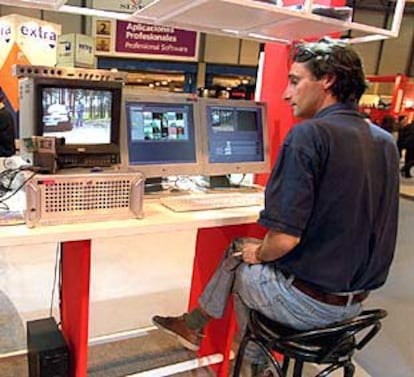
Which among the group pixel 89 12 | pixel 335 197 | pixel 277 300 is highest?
pixel 89 12

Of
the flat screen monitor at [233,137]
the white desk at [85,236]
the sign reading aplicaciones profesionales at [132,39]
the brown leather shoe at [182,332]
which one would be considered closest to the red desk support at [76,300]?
the white desk at [85,236]

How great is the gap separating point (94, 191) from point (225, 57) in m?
10.8

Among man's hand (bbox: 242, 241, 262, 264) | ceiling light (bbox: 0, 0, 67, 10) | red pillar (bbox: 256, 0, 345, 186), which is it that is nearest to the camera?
man's hand (bbox: 242, 241, 262, 264)

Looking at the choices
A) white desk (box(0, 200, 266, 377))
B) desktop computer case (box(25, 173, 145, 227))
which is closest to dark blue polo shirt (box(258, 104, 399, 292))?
white desk (box(0, 200, 266, 377))

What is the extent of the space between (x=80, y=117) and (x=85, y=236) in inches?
20.8

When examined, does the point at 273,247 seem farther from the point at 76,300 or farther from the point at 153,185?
the point at 153,185

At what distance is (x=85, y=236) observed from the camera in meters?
1.56

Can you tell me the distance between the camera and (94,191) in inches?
64.6

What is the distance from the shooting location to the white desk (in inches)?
59.5

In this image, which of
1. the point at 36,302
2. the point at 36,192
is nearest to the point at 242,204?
the point at 36,192

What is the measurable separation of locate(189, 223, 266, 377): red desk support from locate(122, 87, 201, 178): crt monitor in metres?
0.36

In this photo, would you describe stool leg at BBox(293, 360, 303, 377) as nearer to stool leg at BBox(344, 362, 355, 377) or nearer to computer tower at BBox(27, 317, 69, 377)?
stool leg at BBox(344, 362, 355, 377)

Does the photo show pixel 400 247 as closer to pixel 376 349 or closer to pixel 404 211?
pixel 404 211

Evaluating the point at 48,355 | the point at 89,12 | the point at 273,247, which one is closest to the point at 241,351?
the point at 273,247
